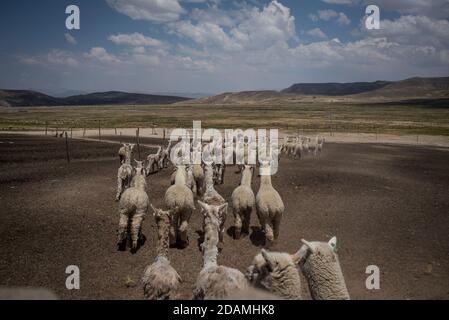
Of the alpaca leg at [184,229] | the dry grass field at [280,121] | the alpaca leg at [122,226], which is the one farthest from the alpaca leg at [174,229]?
the dry grass field at [280,121]

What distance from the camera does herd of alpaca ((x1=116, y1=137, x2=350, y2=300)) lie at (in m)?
5.32

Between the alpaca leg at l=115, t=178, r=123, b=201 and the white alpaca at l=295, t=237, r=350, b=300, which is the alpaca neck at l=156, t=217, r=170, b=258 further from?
the alpaca leg at l=115, t=178, r=123, b=201

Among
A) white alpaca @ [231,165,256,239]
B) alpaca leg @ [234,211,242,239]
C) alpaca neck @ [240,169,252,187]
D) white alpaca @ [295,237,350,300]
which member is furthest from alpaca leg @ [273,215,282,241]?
white alpaca @ [295,237,350,300]

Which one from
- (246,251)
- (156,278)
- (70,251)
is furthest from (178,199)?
(156,278)

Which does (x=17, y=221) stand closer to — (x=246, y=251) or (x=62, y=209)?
(x=62, y=209)

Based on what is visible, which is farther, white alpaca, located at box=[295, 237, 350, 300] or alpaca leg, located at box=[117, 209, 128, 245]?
alpaca leg, located at box=[117, 209, 128, 245]

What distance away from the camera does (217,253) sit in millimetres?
8219

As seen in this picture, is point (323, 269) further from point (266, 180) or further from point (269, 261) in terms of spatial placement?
point (266, 180)

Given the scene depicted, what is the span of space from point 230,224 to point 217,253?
505cm

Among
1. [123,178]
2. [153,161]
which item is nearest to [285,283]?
[123,178]

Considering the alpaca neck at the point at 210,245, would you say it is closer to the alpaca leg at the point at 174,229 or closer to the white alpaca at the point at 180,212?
the white alpaca at the point at 180,212

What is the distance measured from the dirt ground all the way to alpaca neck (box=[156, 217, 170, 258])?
981 mm
